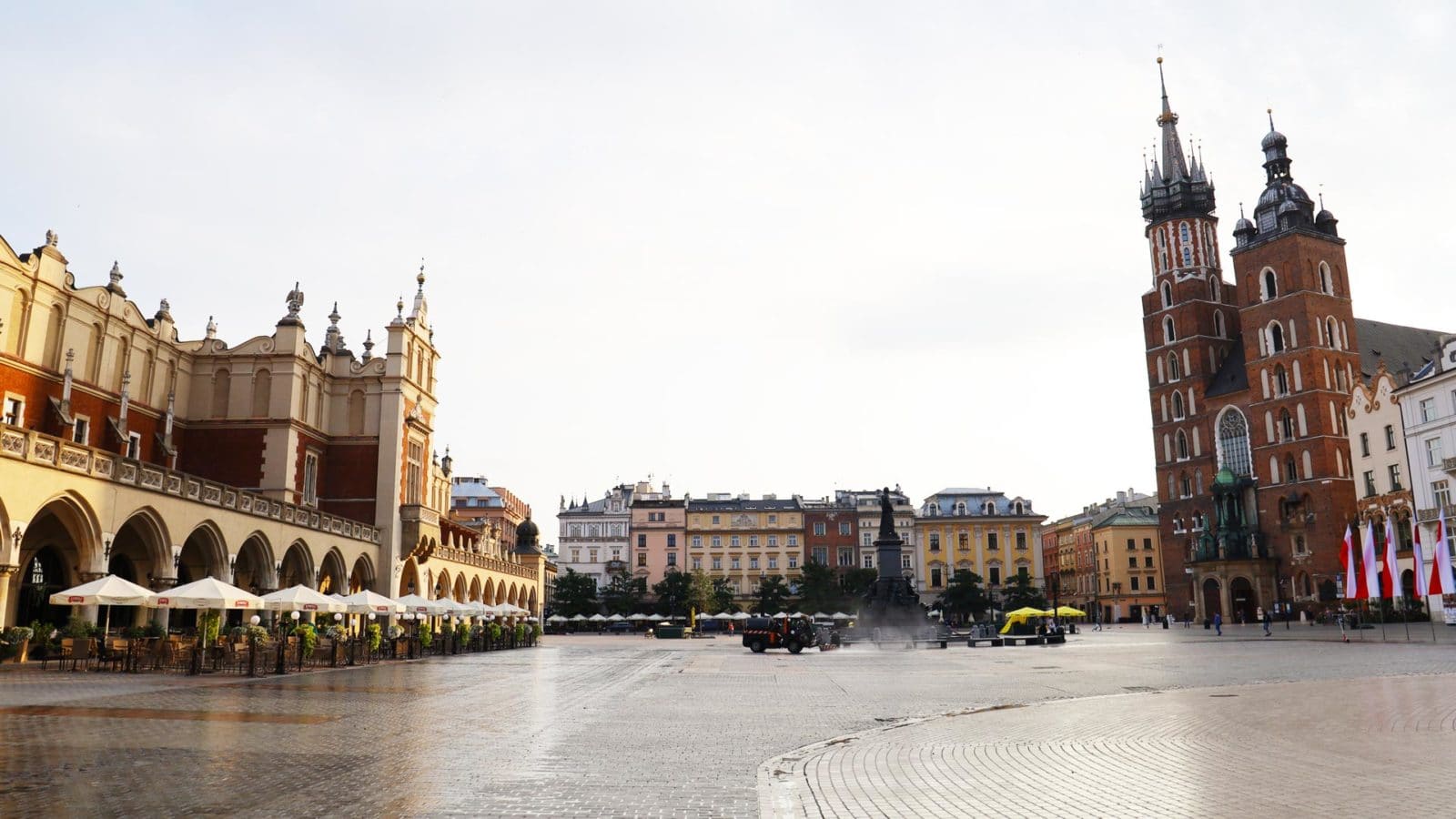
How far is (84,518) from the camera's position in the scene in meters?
28.6

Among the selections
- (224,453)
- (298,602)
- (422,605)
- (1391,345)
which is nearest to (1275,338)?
(1391,345)

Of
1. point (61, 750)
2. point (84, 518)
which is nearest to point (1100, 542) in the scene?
point (84, 518)

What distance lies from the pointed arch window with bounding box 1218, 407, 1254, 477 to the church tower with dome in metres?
0.11

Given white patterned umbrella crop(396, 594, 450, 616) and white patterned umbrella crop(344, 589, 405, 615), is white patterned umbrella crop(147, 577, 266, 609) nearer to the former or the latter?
white patterned umbrella crop(344, 589, 405, 615)

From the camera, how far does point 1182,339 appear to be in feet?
309

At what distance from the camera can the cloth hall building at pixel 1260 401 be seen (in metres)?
79.1

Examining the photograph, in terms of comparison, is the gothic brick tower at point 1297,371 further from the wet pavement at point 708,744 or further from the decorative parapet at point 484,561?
the wet pavement at point 708,744

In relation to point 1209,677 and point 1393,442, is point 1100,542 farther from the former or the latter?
point 1209,677

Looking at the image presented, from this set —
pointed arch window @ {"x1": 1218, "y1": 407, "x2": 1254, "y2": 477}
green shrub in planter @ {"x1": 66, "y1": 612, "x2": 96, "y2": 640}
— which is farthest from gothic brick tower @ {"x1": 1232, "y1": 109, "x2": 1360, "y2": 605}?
Result: green shrub in planter @ {"x1": 66, "y1": 612, "x2": 96, "y2": 640}

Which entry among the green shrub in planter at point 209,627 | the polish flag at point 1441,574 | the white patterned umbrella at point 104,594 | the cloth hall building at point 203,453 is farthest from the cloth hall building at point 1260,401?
the white patterned umbrella at point 104,594

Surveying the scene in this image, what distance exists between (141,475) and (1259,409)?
80765mm

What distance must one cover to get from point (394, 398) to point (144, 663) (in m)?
26.4

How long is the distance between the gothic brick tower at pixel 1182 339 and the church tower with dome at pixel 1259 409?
0.13m

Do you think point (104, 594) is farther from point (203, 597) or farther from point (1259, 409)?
point (1259, 409)
